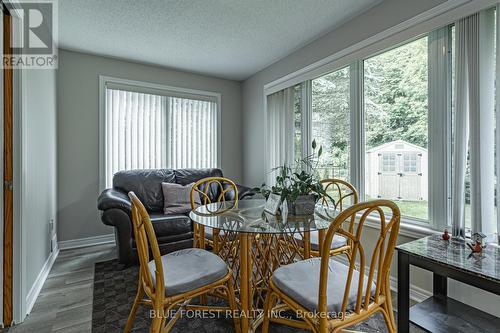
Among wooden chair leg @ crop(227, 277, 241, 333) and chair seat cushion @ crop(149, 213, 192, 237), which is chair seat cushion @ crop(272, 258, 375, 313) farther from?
chair seat cushion @ crop(149, 213, 192, 237)

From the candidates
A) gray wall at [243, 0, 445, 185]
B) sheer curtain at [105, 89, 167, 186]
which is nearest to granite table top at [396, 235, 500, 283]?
gray wall at [243, 0, 445, 185]

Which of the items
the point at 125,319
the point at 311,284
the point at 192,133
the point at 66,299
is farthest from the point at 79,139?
the point at 311,284

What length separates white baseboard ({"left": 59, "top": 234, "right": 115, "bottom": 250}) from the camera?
10.8 ft

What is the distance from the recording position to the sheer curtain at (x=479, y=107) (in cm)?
170

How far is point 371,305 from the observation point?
1.20 metres

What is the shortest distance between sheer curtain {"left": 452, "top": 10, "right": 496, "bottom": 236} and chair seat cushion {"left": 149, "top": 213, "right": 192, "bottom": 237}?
2522 mm

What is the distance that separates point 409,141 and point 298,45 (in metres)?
1.83

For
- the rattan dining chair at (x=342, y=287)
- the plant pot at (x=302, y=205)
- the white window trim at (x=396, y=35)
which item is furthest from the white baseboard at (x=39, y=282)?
the white window trim at (x=396, y=35)

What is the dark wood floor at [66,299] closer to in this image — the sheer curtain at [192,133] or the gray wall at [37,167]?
the gray wall at [37,167]

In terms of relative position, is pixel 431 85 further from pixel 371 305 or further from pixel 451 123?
pixel 371 305

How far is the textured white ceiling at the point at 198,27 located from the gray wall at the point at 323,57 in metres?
0.10

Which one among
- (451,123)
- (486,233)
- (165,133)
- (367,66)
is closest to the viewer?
(486,233)

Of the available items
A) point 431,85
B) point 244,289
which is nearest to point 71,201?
point 244,289

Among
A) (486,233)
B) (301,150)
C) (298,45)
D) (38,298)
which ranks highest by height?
(298,45)
